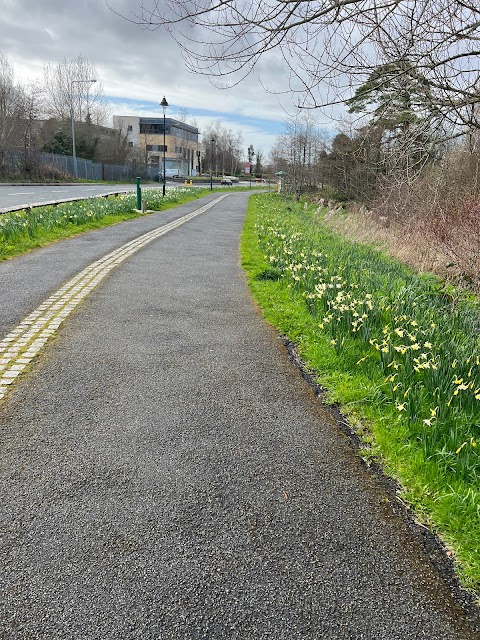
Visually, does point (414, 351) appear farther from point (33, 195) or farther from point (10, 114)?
Result: point (10, 114)

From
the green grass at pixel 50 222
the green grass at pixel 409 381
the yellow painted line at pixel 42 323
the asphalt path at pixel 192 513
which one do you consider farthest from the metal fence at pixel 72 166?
the asphalt path at pixel 192 513

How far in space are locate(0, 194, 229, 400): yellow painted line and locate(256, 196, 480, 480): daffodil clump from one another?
9.90 feet

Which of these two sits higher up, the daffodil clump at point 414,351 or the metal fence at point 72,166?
the metal fence at point 72,166

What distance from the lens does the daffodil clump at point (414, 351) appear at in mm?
3244

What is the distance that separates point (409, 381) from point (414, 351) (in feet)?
1.32

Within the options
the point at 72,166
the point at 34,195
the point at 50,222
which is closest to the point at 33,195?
the point at 34,195

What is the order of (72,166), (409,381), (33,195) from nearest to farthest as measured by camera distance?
(409,381) → (33,195) → (72,166)

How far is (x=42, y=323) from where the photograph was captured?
5762 millimetres

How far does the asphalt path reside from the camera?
77.9 inches

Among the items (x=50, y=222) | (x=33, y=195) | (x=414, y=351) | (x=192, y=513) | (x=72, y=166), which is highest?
(x=72, y=166)

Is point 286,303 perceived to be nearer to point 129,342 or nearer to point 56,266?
point 129,342

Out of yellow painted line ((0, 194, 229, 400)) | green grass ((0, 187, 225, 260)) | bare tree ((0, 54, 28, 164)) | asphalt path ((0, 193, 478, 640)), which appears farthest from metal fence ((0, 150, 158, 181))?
asphalt path ((0, 193, 478, 640))

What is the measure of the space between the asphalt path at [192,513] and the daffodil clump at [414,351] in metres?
0.54

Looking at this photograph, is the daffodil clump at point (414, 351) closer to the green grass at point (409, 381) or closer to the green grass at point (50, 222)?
the green grass at point (409, 381)
